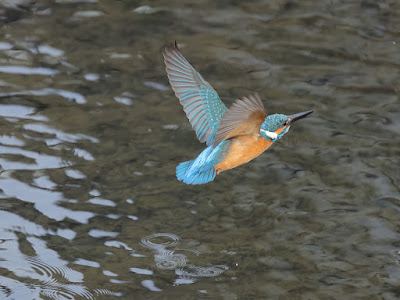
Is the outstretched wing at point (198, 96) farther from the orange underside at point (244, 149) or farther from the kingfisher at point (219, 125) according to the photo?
the orange underside at point (244, 149)

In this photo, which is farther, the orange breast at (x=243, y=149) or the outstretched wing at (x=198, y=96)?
the outstretched wing at (x=198, y=96)

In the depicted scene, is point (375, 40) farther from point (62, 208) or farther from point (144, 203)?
point (62, 208)

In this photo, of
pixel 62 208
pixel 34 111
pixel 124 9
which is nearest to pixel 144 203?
pixel 62 208

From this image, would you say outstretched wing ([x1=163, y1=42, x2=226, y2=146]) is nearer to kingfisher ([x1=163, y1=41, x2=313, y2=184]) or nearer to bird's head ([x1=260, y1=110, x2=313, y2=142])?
kingfisher ([x1=163, y1=41, x2=313, y2=184])

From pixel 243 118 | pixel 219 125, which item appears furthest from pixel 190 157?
pixel 243 118

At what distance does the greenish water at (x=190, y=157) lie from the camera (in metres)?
4.11

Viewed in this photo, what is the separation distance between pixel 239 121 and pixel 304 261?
1.44 meters

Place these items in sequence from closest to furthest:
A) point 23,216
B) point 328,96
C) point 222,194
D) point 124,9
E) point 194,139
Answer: point 23,216
point 222,194
point 194,139
point 328,96
point 124,9

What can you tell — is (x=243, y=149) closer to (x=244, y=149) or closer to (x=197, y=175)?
(x=244, y=149)

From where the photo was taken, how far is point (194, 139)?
5348 millimetres

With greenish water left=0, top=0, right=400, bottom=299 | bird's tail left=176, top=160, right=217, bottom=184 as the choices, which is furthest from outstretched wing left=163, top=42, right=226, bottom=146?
greenish water left=0, top=0, right=400, bottom=299

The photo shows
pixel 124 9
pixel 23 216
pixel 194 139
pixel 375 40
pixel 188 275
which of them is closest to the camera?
A: pixel 188 275

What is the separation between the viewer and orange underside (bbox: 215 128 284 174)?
318 cm

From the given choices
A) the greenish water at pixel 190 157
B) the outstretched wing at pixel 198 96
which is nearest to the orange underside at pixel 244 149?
the outstretched wing at pixel 198 96
